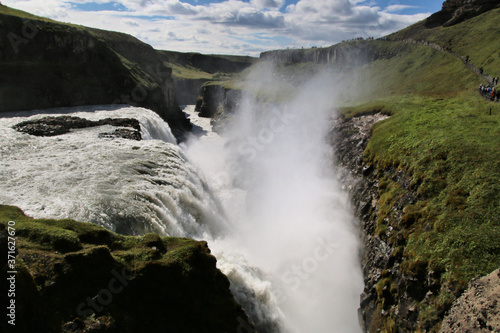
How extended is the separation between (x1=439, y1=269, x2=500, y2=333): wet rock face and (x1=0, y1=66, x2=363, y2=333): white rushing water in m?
8.13

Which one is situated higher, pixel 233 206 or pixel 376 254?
pixel 376 254

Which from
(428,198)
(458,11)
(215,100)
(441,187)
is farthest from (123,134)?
(458,11)

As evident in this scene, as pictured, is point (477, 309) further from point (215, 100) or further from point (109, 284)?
point (215, 100)

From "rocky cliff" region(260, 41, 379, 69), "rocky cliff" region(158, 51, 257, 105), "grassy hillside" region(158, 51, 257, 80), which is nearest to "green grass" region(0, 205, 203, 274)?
"rocky cliff" region(260, 41, 379, 69)

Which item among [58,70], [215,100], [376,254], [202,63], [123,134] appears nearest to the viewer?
[376,254]

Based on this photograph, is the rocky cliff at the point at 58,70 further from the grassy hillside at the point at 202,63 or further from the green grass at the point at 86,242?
the grassy hillside at the point at 202,63

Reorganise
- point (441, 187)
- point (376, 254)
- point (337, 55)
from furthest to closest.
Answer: point (337, 55) → point (376, 254) → point (441, 187)

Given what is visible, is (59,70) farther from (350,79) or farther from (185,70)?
(185,70)

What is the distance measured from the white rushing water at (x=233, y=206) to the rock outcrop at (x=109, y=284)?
8.58 ft

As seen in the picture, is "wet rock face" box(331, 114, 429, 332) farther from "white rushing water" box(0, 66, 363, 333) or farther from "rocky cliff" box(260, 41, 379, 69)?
"rocky cliff" box(260, 41, 379, 69)

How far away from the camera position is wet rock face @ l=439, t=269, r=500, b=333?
10.2 meters

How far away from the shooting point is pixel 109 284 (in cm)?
977

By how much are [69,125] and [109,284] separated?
3245 centimetres

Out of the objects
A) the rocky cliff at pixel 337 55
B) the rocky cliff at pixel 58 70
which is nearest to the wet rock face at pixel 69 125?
the rocky cliff at pixel 58 70
